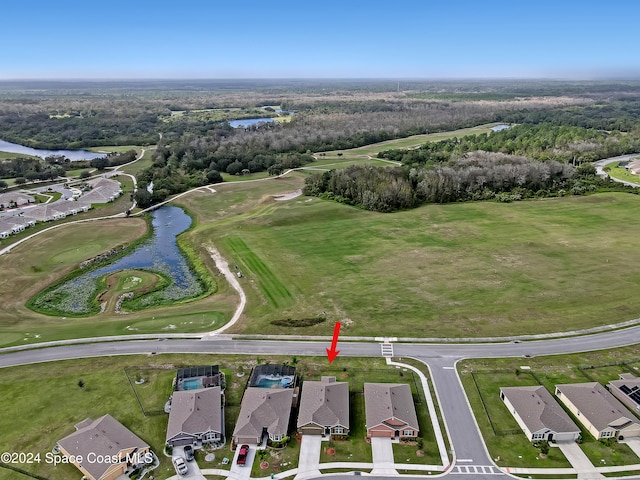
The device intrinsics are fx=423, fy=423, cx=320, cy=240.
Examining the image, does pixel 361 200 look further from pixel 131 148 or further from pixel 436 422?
pixel 131 148

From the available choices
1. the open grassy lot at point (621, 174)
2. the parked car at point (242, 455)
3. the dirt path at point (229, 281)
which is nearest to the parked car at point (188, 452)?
the parked car at point (242, 455)

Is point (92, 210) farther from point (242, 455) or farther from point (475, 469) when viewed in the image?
point (475, 469)

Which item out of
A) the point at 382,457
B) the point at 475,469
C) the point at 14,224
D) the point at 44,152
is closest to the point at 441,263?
the point at 475,469

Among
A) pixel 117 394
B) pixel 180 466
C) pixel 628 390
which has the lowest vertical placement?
pixel 117 394

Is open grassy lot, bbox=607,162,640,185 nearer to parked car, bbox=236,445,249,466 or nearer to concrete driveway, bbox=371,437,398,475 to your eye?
concrete driveway, bbox=371,437,398,475

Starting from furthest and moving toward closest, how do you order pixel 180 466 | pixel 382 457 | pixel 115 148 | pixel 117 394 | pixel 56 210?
pixel 115 148 → pixel 56 210 → pixel 117 394 → pixel 382 457 → pixel 180 466

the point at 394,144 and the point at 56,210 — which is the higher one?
the point at 394,144
